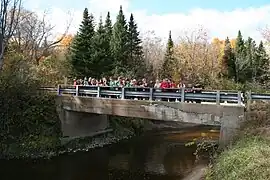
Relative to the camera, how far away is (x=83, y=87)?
23.2 m

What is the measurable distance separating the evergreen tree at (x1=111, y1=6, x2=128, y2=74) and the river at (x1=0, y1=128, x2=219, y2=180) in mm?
17126

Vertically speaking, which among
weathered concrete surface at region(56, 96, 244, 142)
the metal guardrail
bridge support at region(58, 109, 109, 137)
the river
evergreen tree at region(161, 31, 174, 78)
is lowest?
the river

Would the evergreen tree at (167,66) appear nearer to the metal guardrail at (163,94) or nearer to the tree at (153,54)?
the tree at (153,54)

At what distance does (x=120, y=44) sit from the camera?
139ft

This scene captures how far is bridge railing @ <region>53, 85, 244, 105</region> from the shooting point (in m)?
17.7

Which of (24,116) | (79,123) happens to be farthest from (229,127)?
(24,116)

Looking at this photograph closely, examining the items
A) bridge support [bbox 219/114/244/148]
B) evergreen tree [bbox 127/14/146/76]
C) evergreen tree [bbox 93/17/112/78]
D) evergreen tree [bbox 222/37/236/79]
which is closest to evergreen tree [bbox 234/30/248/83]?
evergreen tree [bbox 222/37/236/79]

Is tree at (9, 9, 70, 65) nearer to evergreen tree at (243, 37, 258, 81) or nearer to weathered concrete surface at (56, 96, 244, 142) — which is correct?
weathered concrete surface at (56, 96, 244, 142)

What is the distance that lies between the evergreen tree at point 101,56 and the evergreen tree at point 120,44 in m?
2.97

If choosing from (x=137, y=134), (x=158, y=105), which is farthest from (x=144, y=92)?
(x=137, y=134)

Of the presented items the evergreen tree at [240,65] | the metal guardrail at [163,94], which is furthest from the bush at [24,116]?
the evergreen tree at [240,65]

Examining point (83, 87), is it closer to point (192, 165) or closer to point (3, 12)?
point (3, 12)

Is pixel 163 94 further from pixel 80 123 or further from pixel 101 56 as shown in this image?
pixel 101 56

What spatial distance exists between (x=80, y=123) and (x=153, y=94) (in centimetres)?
729
